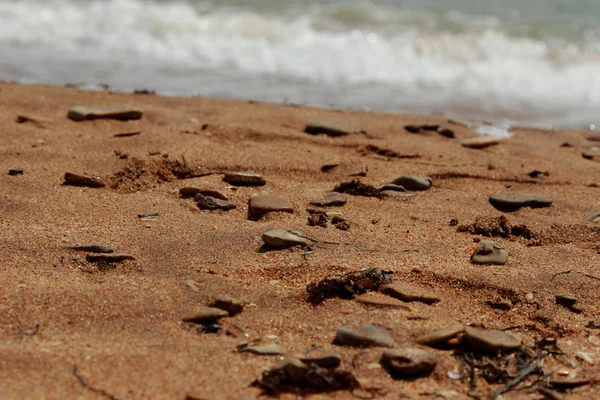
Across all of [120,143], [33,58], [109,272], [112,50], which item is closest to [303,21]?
[112,50]

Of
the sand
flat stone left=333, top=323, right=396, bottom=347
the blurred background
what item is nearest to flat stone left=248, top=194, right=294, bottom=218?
the sand

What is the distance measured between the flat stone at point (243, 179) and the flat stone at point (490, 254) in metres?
1.14

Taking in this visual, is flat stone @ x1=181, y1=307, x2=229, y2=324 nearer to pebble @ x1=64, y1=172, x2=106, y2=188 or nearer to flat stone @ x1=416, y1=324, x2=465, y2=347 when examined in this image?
flat stone @ x1=416, y1=324, x2=465, y2=347

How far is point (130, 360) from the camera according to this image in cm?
241

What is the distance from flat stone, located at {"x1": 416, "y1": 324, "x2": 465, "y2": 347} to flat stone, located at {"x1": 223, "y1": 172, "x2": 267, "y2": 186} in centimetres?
158

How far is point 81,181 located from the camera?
3854mm

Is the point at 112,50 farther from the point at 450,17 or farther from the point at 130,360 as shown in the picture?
the point at 130,360

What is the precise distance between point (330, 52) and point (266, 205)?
4797 millimetres

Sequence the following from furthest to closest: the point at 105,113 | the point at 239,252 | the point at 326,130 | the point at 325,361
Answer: the point at 326,130 → the point at 105,113 → the point at 239,252 → the point at 325,361

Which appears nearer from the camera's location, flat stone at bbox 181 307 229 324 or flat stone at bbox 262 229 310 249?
flat stone at bbox 181 307 229 324

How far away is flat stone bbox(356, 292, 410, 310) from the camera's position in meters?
2.84

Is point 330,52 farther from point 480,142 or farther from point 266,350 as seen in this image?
point 266,350

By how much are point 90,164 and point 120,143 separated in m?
0.36

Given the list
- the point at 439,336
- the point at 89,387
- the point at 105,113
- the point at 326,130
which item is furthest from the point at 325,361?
the point at 105,113
